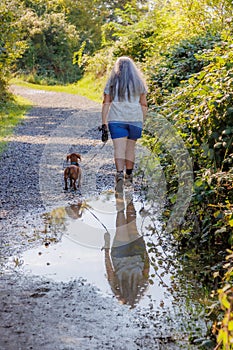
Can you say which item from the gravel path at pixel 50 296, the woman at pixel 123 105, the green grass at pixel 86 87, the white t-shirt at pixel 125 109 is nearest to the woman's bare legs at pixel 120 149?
the woman at pixel 123 105

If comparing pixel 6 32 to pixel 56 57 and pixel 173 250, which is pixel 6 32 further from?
pixel 56 57

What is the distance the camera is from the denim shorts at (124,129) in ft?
25.6

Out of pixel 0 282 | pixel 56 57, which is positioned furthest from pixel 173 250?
pixel 56 57

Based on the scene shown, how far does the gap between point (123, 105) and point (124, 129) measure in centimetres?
32

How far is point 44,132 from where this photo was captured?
51.1 ft

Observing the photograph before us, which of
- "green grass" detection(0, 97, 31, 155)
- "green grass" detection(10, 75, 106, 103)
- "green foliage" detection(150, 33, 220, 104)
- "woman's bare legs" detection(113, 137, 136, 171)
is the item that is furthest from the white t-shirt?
"green grass" detection(10, 75, 106, 103)

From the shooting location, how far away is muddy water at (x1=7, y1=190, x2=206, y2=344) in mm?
4514

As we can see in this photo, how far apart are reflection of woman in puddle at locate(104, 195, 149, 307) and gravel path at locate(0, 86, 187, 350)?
0.63 feet

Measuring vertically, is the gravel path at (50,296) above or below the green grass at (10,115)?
below

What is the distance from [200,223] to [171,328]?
1930mm

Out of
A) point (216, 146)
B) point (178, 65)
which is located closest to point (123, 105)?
point (216, 146)

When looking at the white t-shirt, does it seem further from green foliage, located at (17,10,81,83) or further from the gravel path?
green foliage, located at (17,10,81,83)

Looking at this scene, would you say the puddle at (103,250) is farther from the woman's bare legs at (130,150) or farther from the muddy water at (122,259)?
the woman's bare legs at (130,150)

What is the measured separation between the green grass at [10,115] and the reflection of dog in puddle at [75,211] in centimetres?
495
